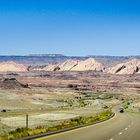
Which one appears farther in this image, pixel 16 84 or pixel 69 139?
pixel 16 84

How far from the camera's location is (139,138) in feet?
84.2

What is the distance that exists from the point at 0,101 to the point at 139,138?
79.8 m

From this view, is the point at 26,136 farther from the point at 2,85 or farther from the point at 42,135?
the point at 2,85

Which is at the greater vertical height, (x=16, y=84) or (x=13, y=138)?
(x=13, y=138)

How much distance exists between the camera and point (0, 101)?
338 feet

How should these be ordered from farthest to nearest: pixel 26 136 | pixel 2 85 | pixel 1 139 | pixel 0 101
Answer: pixel 2 85, pixel 0 101, pixel 26 136, pixel 1 139

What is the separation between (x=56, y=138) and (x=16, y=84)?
15136 cm

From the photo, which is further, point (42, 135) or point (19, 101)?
point (19, 101)

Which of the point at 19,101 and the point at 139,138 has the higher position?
the point at 139,138

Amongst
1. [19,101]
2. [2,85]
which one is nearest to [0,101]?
[19,101]

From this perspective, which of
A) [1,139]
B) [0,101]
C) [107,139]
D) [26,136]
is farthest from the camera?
[0,101]

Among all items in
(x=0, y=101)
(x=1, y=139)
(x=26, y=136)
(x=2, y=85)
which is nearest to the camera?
(x=1, y=139)

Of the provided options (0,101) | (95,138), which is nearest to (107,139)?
(95,138)

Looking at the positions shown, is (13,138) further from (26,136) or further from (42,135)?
(42,135)
